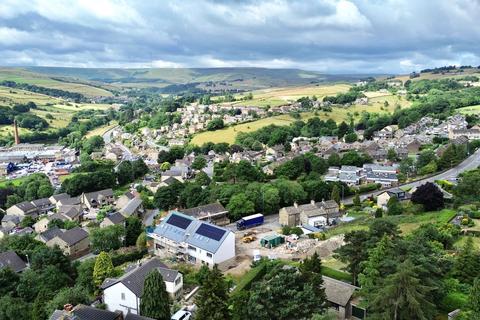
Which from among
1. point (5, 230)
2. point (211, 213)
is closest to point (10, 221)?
point (5, 230)

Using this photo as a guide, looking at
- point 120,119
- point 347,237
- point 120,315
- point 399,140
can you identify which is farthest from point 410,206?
point 120,119

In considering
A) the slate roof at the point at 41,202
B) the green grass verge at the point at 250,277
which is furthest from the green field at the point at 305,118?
the green grass verge at the point at 250,277

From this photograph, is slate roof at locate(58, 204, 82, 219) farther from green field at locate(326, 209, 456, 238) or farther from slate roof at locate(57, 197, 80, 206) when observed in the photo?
green field at locate(326, 209, 456, 238)

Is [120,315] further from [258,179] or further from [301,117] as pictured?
[301,117]

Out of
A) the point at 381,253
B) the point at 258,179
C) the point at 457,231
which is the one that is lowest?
the point at 258,179

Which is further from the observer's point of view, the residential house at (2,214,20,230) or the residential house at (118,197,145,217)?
the residential house at (2,214,20,230)

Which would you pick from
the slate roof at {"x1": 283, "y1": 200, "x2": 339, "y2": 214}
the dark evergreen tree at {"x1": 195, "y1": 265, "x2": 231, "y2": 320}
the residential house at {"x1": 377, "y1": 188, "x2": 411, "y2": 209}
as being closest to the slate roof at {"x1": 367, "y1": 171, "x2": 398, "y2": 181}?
the residential house at {"x1": 377, "y1": 188, "x2": 411, "y2": 209}

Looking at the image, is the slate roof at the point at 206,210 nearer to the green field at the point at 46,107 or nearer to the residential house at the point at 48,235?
the residential house at the point at 48,235
